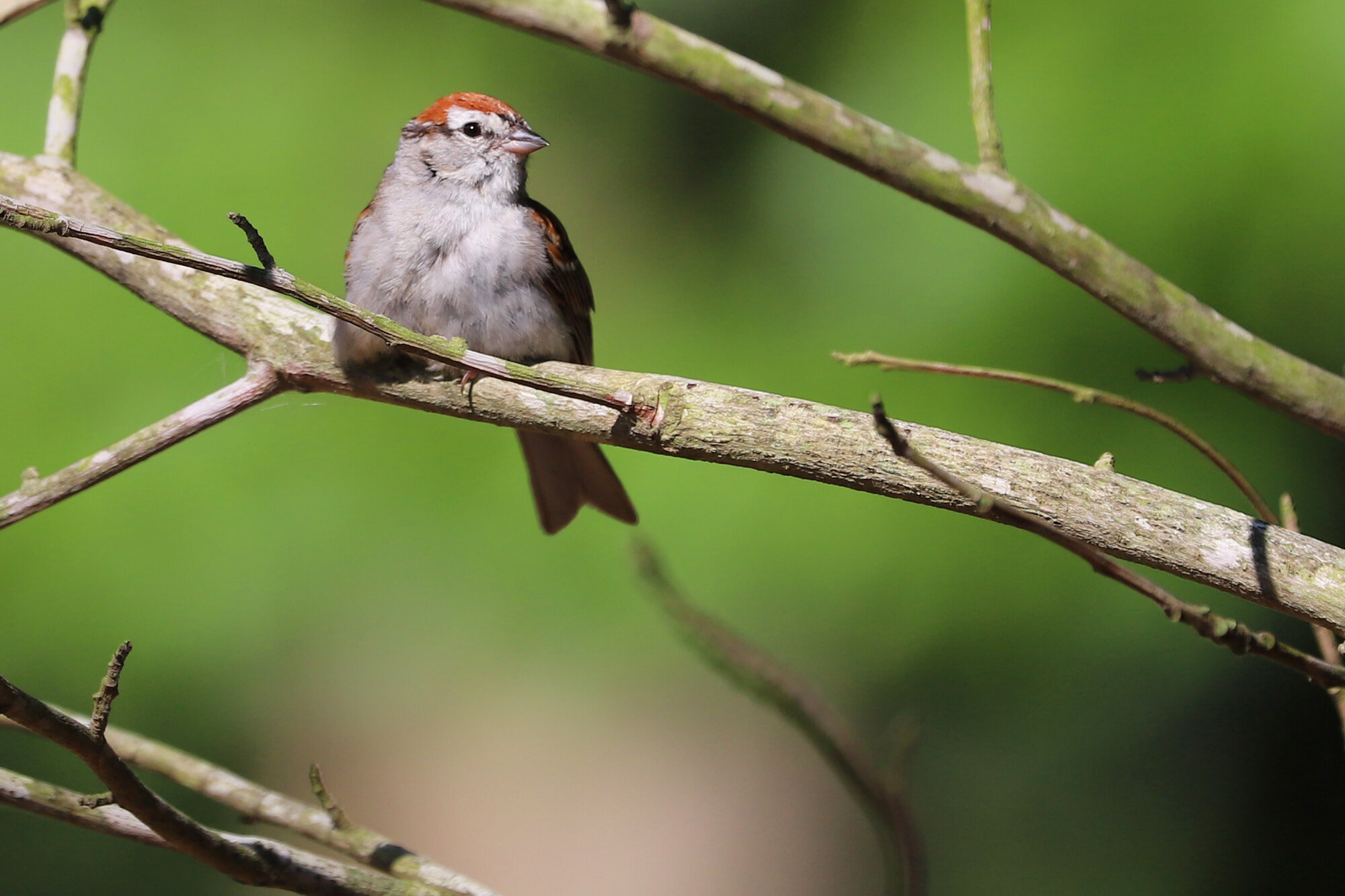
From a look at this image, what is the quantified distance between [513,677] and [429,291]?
158cm

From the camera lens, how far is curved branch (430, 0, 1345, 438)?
5.22 feet

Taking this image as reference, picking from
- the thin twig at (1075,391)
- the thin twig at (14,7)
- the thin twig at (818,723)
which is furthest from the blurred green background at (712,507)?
the thin twig at (818,723)

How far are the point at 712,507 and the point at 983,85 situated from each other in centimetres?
170

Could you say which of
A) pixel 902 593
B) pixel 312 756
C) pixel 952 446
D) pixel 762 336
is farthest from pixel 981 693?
pixel 312 756

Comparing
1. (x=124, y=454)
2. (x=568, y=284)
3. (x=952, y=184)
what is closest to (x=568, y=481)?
(x=568, y=284)

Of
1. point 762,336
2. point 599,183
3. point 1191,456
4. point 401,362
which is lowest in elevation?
point 401,362

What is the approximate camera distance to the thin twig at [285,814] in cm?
156

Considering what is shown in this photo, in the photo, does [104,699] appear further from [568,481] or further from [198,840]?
[568,481]

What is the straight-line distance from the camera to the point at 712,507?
3.24m

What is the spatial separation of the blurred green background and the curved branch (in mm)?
1243

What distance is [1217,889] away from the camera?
2787mm

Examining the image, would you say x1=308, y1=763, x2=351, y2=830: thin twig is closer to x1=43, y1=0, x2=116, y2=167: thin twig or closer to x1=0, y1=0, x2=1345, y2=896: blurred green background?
x1=43, y1=0, x2=116, y2=167: thin twig

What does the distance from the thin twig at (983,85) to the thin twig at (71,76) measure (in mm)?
1607

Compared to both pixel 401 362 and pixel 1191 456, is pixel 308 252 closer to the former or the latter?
pixel 401 362
